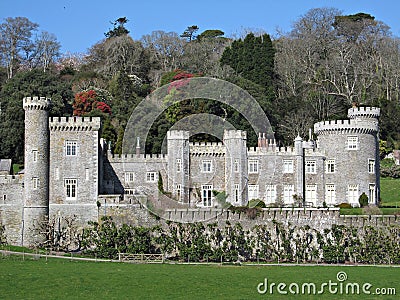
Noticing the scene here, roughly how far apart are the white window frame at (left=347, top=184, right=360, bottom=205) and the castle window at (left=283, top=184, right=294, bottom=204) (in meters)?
3.45

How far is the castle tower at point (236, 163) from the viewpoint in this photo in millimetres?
47094

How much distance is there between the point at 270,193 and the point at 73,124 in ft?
43.1

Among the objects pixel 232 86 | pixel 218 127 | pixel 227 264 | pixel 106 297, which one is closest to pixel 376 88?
pixel 232 86

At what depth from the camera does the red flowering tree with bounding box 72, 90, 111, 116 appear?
60272 mm

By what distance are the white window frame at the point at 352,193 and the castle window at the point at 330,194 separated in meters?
0.95

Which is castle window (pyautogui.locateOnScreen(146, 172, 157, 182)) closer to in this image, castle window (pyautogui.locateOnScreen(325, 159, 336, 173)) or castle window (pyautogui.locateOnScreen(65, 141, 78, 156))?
castle window (pyautogui.locateOnScreen(65, 141, 78, 156))

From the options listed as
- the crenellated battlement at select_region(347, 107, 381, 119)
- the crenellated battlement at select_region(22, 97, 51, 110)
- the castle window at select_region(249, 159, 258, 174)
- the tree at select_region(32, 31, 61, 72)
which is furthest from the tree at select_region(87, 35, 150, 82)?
the crenellated battlement at select_region(22, 97, 51, 110)

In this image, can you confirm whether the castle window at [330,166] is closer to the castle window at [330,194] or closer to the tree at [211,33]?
the castle window at [330,194]

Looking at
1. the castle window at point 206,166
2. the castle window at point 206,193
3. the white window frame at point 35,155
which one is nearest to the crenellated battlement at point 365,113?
the castle window at point 206,166

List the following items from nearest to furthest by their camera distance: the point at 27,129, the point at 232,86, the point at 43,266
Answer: the point at 43,266 → the point at 27,129 → the point at 232,86

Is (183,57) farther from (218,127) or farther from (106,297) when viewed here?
(106,297)

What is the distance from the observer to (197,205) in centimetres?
4606

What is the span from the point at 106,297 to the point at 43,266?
8.75 metres

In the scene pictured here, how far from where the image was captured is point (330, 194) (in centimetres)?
4778
